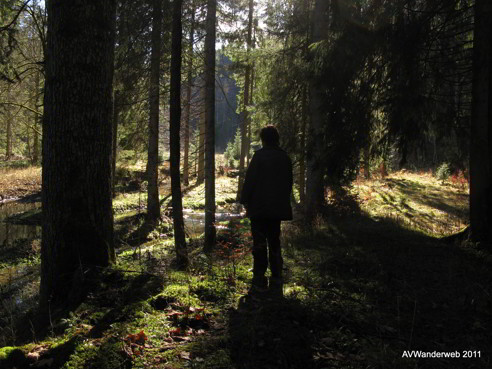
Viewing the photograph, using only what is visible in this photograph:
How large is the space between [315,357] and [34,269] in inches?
322

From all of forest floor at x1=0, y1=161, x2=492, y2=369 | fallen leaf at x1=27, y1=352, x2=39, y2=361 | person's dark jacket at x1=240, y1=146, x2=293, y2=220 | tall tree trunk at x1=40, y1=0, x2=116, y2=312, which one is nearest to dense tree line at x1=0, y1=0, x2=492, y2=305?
tall tree trunk at x1=40, y1=0, x2=116, y2=312

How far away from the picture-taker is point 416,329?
342cm

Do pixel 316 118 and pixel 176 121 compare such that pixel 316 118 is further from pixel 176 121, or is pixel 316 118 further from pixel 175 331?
pixel 175 331

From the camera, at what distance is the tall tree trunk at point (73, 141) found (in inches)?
161

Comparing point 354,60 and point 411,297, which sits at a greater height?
point 354,60

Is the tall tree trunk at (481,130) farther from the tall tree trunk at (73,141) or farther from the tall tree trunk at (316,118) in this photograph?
the tall tree trunk at (73,141)

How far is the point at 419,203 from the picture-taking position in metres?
15.7

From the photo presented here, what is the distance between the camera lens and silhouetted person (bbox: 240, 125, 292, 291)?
457 cm

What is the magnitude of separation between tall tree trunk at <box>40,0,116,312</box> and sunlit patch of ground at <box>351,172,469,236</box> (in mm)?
8084

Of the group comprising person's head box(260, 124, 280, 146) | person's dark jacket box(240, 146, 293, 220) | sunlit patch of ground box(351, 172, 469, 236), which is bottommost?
sunlit patch of ground box(351, 172, 469, 236)

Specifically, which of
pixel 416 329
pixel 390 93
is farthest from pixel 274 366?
pixel 390 93

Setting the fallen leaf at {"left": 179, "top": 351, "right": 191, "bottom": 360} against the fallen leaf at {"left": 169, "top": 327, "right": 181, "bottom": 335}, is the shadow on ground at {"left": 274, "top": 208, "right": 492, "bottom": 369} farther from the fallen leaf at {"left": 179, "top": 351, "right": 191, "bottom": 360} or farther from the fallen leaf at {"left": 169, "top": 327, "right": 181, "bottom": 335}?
the fallen leaf at {"left": 169, "top": 327, "right": 181, "bottom": 335}

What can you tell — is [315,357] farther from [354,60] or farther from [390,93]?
[354,60]

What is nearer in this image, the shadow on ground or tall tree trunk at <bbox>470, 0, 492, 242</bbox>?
the shadow on ground
